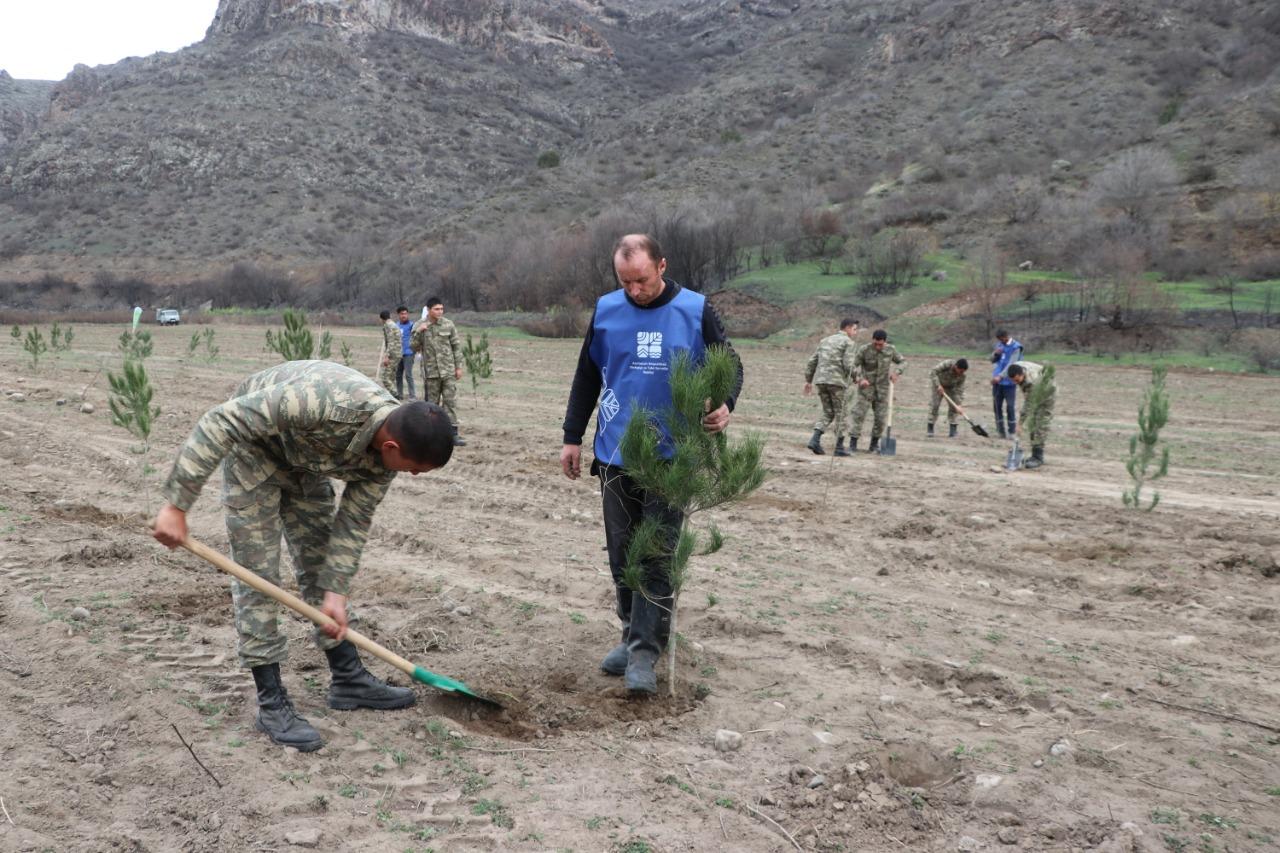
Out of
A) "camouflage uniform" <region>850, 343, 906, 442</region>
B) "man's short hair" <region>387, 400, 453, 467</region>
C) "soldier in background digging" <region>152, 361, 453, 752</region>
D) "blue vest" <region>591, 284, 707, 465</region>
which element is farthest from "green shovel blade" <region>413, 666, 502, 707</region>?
"camouflage uniform" <region>850, 343, 906, 442</region>

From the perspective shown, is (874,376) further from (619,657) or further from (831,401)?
(619,657)

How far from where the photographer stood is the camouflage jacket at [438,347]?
43.1ft

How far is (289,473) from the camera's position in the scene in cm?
397

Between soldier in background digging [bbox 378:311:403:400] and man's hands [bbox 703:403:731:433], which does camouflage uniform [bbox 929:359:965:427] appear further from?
man's hands [bbox 703:403:731:433]

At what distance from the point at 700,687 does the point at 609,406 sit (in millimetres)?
1412

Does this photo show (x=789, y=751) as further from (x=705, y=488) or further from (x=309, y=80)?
(x=309, y=80)

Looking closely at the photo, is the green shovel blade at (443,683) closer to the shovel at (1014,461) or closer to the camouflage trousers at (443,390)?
the shovel at (1014,461)

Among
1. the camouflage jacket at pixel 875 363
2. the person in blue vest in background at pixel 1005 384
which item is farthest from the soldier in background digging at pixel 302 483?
the person in blue vest in background at pixel 1005 384

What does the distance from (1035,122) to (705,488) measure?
53661 millimetres

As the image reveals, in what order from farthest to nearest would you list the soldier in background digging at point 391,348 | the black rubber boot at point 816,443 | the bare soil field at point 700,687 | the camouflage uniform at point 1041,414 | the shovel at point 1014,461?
the soldier in background digging at point 391,348 → the black rubber boot at point 816,443 → the shovel at point 1014,461 → the camouflage uniform at point 1041,414 → the bare soil field at point 700,687

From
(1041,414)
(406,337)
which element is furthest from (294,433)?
(406,337)

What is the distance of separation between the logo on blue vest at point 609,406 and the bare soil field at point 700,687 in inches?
51.4

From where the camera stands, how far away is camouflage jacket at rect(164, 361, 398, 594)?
11.8 feet

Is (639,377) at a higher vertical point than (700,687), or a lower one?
higher
